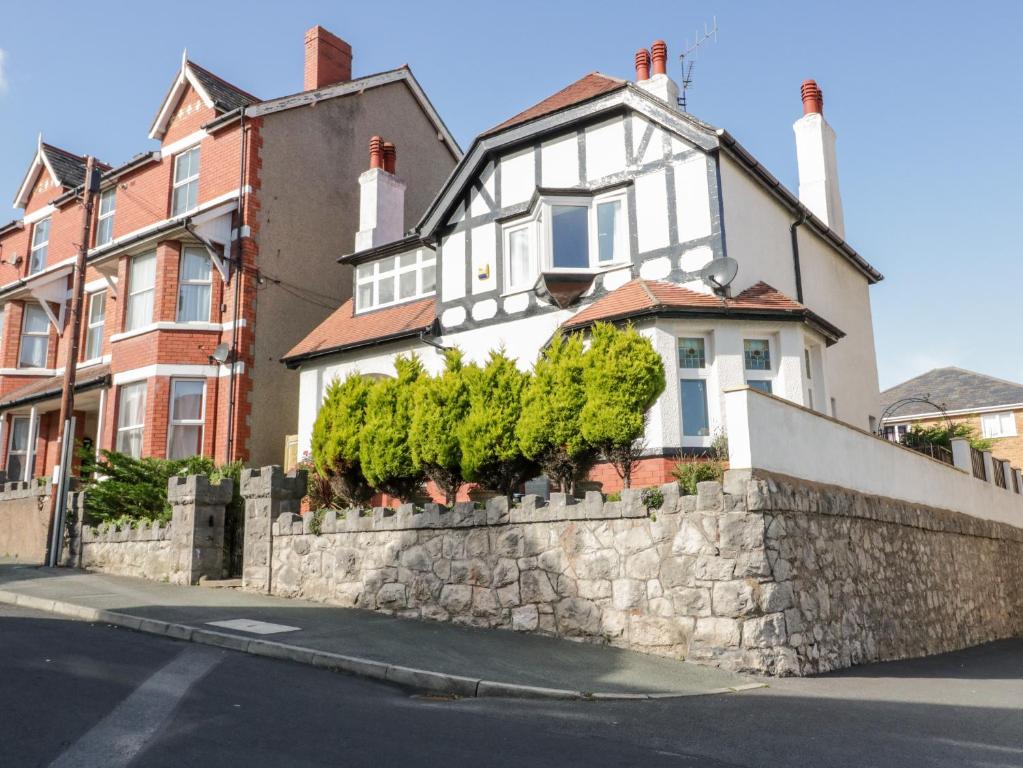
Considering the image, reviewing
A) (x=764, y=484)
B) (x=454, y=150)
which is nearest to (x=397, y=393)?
(x=764, y=484)

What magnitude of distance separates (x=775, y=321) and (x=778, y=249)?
284 cm

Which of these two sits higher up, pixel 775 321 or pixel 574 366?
pixel 775 321

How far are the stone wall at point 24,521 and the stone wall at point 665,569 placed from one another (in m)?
6.66

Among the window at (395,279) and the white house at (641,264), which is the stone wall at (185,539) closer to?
the white house at (641,264)

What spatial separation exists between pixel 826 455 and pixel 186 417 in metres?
14.6

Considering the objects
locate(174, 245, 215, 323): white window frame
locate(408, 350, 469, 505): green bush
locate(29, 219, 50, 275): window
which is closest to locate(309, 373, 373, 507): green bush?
locate(408, 350, 469, 505): green bush

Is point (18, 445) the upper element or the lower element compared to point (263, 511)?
upper

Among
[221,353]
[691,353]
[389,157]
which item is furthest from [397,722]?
[389,157]

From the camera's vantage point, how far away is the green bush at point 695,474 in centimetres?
1059

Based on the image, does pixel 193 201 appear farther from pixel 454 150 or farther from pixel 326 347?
pixel 454 150

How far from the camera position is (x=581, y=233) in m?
17.1

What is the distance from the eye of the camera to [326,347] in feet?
65.7

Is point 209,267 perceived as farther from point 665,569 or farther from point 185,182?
point 665,569

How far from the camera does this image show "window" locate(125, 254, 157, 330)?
21484 mm
